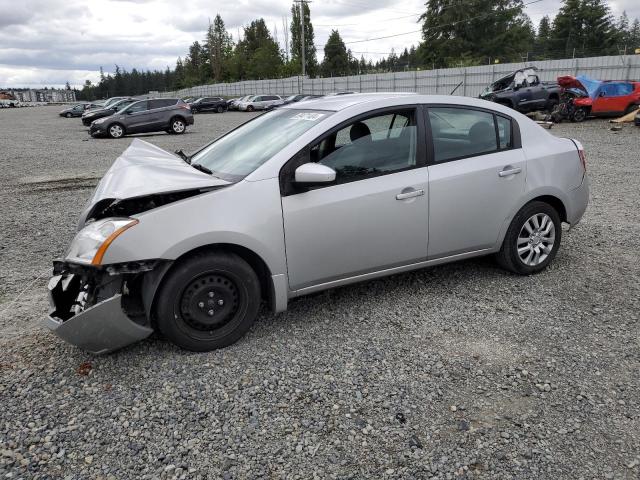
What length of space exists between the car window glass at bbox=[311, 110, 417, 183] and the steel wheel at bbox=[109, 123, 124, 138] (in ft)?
66.1

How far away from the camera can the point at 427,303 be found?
4219 mm

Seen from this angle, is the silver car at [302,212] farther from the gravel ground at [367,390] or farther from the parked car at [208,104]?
the parked car at [208,104]

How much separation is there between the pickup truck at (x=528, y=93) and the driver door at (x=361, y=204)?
65.2 feet

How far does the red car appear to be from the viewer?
2019cm

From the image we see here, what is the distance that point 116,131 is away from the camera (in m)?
21.7

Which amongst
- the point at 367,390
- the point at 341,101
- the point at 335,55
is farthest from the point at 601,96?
the point at 335,55

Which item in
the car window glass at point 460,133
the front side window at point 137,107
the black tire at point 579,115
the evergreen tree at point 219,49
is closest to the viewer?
the car window glass at point 460,133

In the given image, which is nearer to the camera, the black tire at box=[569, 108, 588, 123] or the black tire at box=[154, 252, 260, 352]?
the black tire at box=[154, 252, 260, 352]

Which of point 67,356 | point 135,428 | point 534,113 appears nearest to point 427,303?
point 135,428

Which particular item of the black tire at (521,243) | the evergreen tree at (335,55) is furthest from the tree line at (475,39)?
the black tire at (521,243)

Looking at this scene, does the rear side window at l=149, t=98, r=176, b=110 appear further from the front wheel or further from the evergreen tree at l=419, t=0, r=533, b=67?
the evergreen tree at l=419, t=0, r=533, b=67

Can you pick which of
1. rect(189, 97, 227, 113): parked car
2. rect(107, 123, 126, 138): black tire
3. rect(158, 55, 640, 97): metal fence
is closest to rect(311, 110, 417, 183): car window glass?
rect(107, 123, 126, 138): black tire

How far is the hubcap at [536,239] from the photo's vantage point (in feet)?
14.9

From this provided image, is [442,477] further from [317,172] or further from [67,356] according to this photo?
[67,356]
